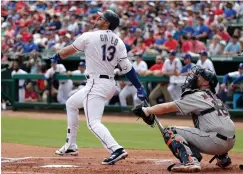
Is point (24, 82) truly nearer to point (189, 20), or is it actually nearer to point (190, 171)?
point (189, 20)

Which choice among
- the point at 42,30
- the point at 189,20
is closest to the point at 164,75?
the point at 189,20

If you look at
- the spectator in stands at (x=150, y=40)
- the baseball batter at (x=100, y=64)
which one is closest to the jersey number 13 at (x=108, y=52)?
the baseball batter at (x=100, y=64)

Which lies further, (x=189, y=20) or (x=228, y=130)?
(x=189, y=20)

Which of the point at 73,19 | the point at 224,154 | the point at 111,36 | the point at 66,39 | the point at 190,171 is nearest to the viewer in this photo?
the point at 190,171

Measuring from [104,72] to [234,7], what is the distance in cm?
990

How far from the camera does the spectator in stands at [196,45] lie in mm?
15778

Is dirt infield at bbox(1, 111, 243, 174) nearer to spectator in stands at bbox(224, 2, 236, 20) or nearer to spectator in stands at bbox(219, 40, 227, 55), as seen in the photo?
spectator in stands at bbox(219, 40, 227, 55)

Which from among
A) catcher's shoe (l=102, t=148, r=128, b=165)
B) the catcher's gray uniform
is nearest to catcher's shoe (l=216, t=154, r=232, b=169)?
the catcher's gray uniform

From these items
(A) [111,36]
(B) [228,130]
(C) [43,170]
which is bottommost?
(C) [43,170]

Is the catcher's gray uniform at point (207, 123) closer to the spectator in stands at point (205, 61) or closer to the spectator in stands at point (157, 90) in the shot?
the spectator in stands at point (205, 61)

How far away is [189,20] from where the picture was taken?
55.8 feet

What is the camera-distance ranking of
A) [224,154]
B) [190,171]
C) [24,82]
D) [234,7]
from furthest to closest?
[24,82] < [234,7] < [224,154] < [190,171]

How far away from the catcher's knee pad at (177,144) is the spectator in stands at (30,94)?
11314 mm

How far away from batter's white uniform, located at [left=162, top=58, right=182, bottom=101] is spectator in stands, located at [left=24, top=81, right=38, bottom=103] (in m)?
4.14
